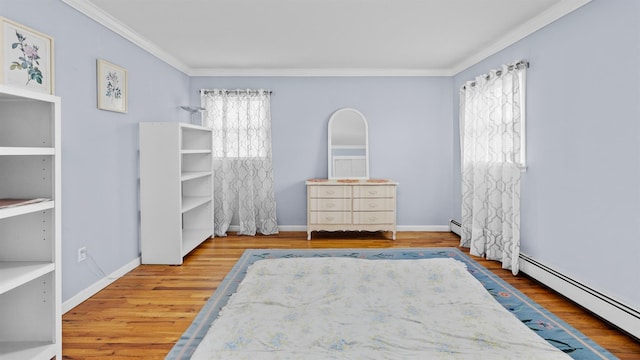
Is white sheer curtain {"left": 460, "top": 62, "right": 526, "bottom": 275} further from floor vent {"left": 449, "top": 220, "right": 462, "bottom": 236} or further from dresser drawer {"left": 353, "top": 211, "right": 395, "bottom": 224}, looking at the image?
dresser drawer {"left": 353, "top": 211, "right": 395, "bottom": 224}

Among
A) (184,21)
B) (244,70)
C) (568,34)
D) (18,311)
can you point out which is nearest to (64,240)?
(18,311)

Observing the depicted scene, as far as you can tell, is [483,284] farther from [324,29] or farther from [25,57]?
[25,57]

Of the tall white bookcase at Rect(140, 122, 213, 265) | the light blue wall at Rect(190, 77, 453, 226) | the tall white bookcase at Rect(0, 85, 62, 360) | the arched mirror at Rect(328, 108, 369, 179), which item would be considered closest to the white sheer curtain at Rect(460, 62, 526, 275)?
the light blue wall at Rect(190, 77, 453, 226)

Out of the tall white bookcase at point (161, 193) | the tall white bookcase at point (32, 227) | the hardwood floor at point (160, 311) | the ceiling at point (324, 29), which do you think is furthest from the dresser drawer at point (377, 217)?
the tall white bookcase at point (32, 227)

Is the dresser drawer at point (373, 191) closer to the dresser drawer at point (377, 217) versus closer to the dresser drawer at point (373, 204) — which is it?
the dresser drawer at point (373, 204)

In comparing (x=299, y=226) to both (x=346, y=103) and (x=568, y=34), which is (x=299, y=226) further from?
(x=568, y=34)

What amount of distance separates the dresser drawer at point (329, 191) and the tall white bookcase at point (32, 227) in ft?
11.3

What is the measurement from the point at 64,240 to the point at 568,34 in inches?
173

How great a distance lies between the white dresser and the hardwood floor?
4.05 ft

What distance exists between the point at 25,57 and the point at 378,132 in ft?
14.2

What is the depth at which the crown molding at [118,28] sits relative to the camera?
313cm

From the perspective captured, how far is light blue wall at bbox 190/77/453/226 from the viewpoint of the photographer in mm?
5727

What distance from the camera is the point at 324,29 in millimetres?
Result: 3865

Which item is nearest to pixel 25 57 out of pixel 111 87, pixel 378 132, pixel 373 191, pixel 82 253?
pixel 111 87
